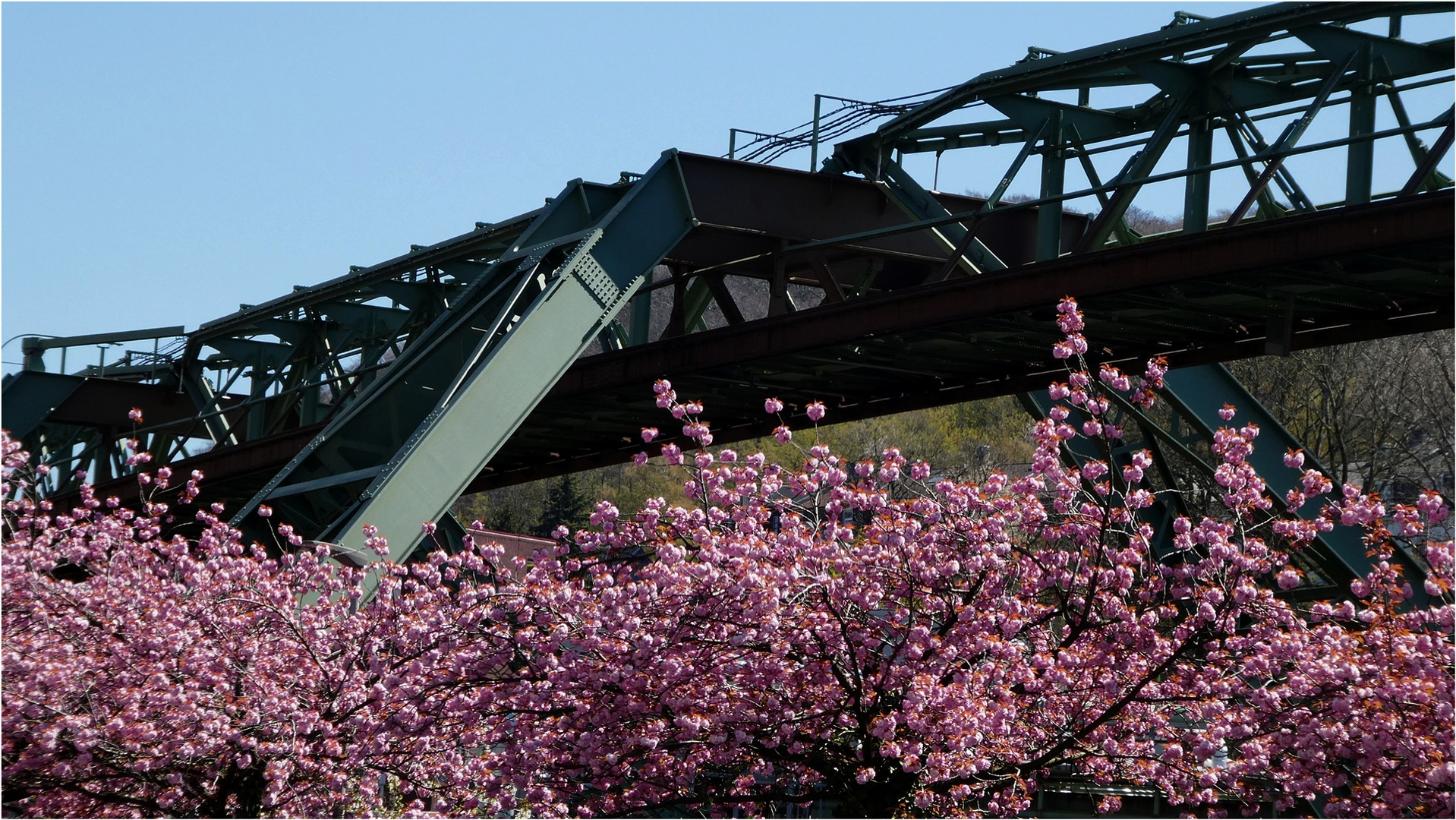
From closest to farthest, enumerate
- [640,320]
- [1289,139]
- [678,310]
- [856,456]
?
1. [1289,139]
2. [678,310]
3. [640,320]
4. [856,456]

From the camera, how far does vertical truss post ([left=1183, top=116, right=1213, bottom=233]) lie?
47.8 ft

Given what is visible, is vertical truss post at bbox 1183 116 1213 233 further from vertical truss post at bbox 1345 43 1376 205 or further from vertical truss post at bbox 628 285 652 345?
vertical truss post at bbox 628 285 652 345

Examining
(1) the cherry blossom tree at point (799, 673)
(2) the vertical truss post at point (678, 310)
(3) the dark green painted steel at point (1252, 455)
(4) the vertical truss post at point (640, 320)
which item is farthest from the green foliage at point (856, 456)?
(1) the cherry blossom tree at point (799, 673)

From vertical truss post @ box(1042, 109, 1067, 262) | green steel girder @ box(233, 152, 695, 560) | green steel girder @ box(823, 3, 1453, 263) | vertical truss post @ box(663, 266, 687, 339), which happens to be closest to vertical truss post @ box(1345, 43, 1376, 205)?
green steel girder @ box(823, 3, 1453, 263)

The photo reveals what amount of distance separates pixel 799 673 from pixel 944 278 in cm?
684

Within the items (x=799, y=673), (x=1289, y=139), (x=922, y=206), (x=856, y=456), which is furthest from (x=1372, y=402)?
(x=799, y=673)

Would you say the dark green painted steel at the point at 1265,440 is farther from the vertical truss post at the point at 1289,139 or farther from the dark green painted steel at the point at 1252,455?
the vertical truss post at the point at 1289,139

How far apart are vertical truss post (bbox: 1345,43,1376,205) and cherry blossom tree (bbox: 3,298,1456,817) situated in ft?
12.7

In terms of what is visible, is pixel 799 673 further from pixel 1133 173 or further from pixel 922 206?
pixel 922 206

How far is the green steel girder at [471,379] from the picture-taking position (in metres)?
13.1

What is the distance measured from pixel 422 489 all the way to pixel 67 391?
1959cm

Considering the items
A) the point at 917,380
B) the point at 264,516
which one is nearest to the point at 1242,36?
the point at 917,380

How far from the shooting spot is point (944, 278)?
15.6 meters

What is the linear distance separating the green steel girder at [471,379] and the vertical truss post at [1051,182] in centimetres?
398
